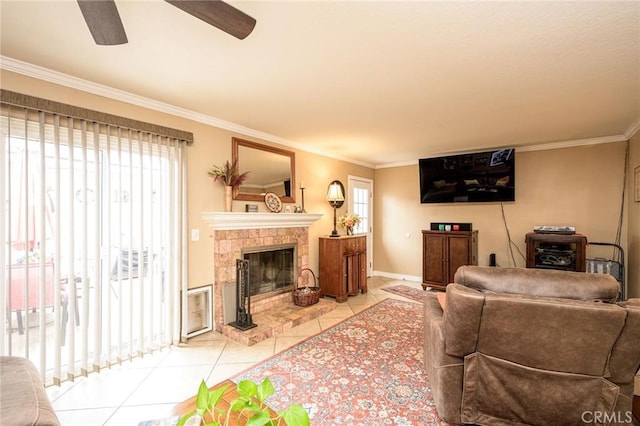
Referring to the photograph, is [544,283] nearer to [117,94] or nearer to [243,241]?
[243,241]

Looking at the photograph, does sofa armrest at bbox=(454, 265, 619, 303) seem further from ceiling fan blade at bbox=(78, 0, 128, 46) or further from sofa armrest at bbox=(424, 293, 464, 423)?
ceiling fan blade at bbox=(78, 0, 128, 46)

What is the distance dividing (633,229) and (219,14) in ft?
17.0

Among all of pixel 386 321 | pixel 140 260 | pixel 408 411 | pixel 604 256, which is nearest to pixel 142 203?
pixel 140 260

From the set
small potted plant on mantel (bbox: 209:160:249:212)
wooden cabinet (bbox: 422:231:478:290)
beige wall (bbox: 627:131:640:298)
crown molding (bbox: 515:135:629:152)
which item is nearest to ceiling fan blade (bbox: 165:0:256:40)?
small potted plant on mantel (bbox: 209:160:249:212)

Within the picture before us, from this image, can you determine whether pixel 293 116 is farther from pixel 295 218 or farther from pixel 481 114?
pixel 481 114

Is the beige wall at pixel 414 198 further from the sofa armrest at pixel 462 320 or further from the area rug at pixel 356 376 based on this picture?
the sofa armrest at pixel 462 320

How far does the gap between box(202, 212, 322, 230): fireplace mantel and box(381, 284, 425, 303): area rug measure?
193 centimetres

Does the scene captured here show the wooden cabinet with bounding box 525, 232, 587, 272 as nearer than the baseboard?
Yes

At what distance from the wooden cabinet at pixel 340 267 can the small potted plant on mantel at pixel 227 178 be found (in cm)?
174

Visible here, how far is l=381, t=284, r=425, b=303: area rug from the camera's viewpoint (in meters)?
4.51

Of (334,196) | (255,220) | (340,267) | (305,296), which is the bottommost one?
(305,296)

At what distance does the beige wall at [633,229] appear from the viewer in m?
3.45

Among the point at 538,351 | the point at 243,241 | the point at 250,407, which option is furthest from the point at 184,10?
the point at 243,241

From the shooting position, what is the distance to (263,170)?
3812mm
